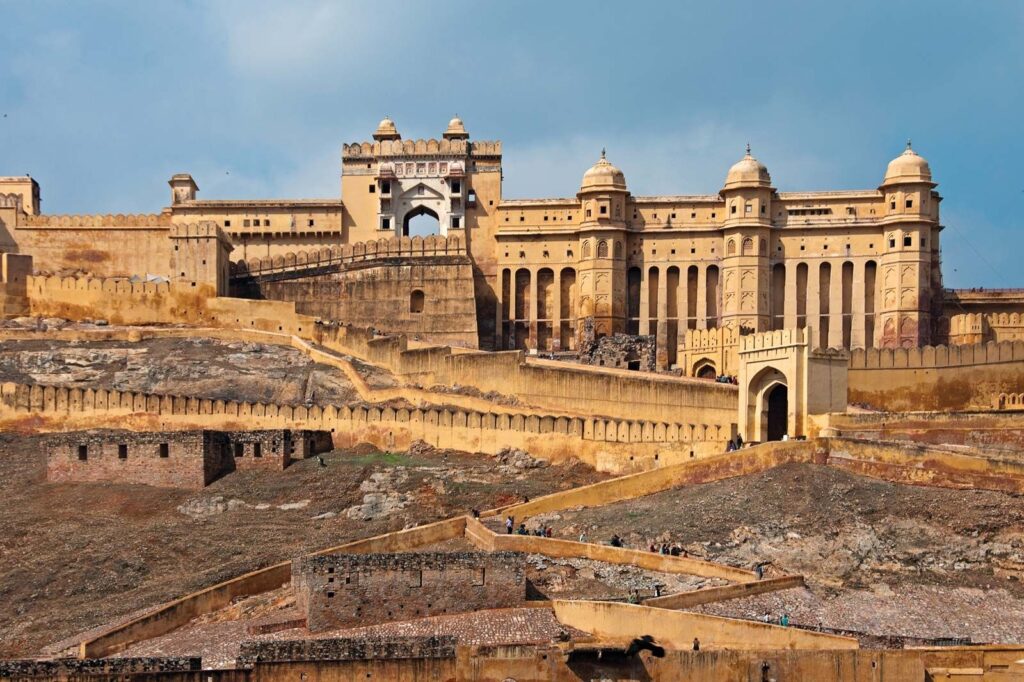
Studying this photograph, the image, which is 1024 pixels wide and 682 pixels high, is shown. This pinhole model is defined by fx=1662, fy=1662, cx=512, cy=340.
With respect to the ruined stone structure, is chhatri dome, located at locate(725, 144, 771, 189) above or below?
above

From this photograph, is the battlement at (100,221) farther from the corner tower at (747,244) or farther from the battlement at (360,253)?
the corner tower at (747,244)

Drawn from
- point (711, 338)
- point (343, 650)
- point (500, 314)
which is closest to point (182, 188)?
point (500, 314)

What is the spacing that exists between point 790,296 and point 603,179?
818cm

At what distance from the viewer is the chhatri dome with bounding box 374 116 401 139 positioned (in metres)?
68.0

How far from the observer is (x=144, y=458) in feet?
Result: 141

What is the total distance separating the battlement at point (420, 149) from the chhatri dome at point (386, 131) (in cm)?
101

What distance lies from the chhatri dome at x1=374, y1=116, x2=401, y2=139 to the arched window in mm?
8970

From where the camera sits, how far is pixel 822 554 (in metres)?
33.0

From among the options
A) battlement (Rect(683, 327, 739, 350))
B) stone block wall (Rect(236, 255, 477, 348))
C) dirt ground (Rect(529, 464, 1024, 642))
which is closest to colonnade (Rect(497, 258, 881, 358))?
stone block wall (Rect(236, 255, 477, 348))

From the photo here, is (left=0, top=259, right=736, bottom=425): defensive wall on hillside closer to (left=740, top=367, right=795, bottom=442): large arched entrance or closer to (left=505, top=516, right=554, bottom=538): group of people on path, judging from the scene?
(left=740, top=367, right=795, bottom=442): large arched entrance

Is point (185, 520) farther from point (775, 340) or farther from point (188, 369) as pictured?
point (775, 340)

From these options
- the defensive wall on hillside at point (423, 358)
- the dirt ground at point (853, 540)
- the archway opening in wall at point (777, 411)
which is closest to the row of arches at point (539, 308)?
the defensive wall on hillside at point (423, 358)

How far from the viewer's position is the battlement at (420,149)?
217 ft

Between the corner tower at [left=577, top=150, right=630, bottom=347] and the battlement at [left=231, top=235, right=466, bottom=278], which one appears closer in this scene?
the corner tower at [left=577, top=150, right=630, bottom=347]
